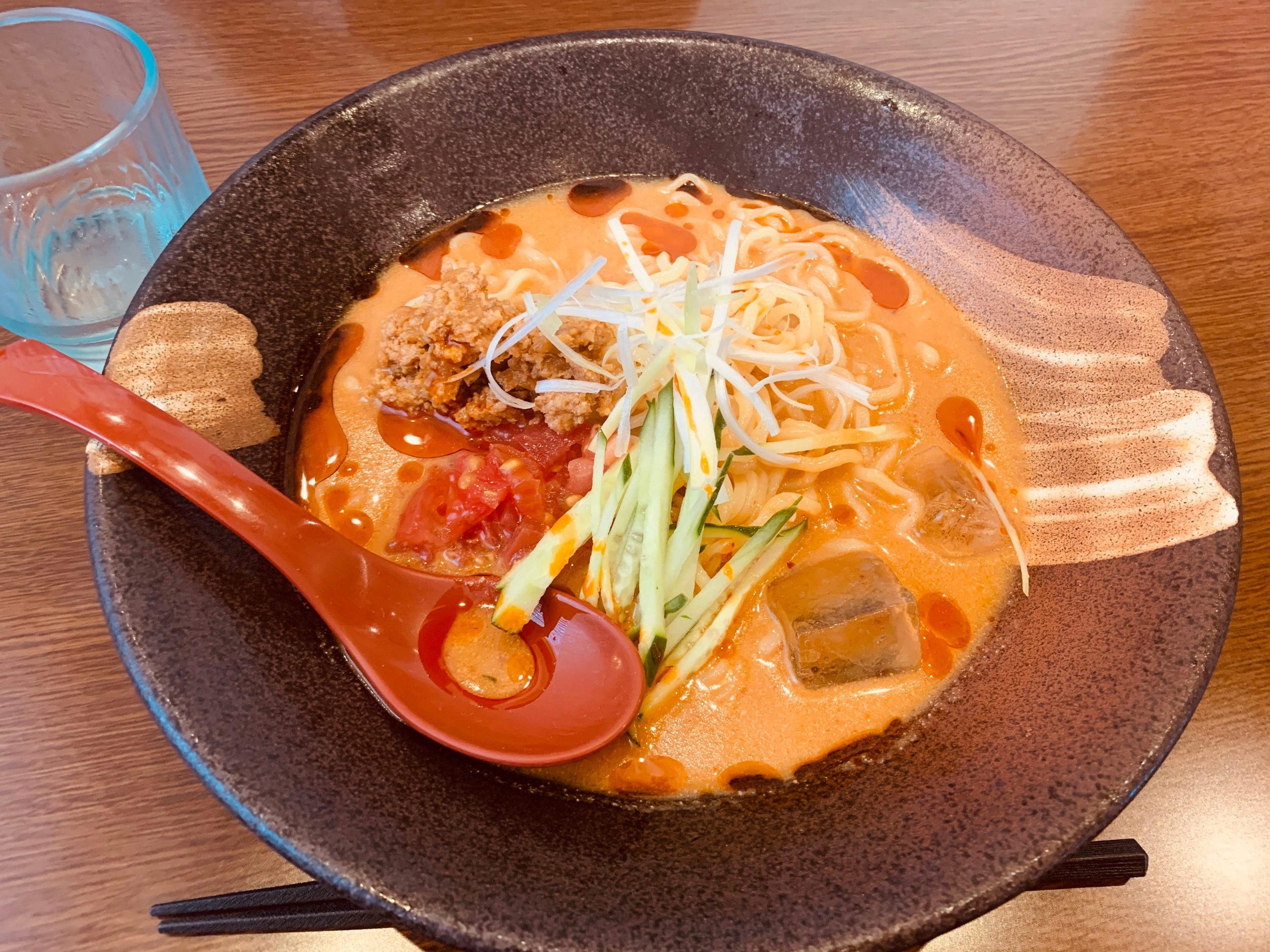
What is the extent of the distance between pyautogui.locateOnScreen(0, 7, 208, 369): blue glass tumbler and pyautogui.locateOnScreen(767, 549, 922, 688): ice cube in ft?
5.50

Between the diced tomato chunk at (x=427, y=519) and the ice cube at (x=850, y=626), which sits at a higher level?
the ice cube at (x=850, y=626)

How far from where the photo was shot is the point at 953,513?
174 centimetres

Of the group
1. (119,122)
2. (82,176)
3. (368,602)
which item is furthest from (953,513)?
(119,122)

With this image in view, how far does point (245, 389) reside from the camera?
5.58ft

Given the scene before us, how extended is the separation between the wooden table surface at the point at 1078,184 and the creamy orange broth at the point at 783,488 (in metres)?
0.47

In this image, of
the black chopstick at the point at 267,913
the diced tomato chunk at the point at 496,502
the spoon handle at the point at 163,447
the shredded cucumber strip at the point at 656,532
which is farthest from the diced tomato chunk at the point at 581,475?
the black chopstick at the point at 267,913

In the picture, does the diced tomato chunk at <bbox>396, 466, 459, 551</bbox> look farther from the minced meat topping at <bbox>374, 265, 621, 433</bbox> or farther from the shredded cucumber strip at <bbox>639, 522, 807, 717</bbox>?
the shredded cucumber strip at <bbox>639, 522, 807, 717</bbox>

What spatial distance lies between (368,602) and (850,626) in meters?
0.92

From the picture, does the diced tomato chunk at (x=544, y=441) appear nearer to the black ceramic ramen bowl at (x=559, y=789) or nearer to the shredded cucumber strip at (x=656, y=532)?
the shredded cucumber strip at (x=656, y=532)

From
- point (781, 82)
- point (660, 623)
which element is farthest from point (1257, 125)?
point (660, 623)

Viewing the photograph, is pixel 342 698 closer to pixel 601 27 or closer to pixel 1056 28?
pixel 601 27

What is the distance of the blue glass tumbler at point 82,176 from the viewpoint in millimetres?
1812

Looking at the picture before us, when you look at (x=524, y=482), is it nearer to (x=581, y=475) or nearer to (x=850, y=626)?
(x=581, y=475)

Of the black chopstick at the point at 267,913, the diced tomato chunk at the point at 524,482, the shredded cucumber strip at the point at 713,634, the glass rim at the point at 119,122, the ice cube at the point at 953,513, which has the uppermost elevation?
the glass rim at the point at 119,122
